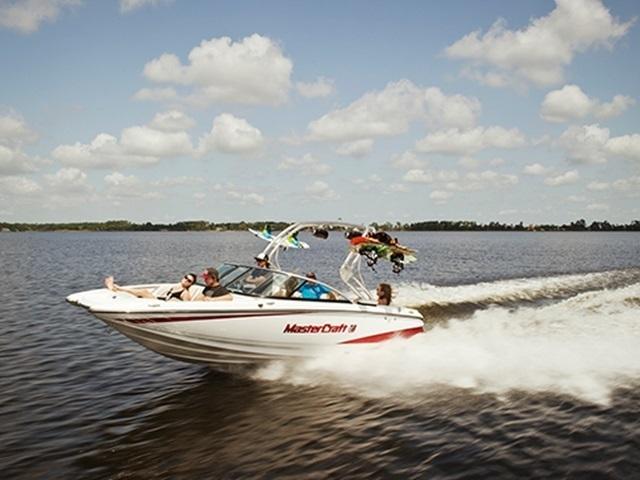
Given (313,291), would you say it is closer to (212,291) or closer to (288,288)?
(288,288)

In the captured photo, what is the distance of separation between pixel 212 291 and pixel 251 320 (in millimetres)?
1021

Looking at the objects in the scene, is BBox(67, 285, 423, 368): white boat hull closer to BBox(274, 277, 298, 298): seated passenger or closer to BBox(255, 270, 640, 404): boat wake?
BBox(274, 277, 298, 298): seated passenger

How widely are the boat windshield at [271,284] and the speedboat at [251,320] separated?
22 millimetres

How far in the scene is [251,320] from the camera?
1107 centimetres

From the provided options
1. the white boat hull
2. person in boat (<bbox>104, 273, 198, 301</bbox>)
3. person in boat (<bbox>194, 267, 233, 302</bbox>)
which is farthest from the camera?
person in boat (<bbox>104, 273, 198, 301</bbox>)

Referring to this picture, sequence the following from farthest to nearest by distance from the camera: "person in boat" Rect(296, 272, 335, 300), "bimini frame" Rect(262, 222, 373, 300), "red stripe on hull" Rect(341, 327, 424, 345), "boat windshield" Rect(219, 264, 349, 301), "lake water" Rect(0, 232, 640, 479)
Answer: "bimini frame" Rect(262, 222, 373, 300), "red stripe on hull" Rect(341, 327, 424, 345), "person in boat" Rect(296, 272, 335, 300), "boat windshield" Rect(219, 264, 349, 301), "lake water" Rect(0, 232, 640, 479)

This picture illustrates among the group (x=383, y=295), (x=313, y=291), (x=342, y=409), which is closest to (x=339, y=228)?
(x=383, y=295)

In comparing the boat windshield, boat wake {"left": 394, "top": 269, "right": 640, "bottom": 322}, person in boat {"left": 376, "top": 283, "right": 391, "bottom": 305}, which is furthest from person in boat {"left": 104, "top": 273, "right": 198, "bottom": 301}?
boat wake {"left": 394, "top": 269, "right": 640, "bottom": 322}

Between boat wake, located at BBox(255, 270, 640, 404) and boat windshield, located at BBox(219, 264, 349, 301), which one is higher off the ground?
boat windshield, located at BBox(219, 264, 349, 301)

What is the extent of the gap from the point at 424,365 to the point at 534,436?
4.09 metres

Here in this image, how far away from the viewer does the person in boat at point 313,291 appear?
1207 centimetres

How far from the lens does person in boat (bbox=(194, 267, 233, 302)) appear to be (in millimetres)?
11102

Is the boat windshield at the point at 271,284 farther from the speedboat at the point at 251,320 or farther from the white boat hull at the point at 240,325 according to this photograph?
the white boat hull at the point at 240,325

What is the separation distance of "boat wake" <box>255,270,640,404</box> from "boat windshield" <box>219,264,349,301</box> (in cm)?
151
